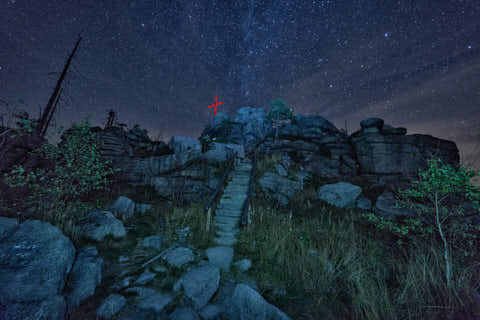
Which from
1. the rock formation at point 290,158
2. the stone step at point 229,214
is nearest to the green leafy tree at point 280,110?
the rock formation at point 290,158

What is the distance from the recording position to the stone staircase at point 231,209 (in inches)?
210

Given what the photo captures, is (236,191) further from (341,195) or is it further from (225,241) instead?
(341,195)

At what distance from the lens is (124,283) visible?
9.80 ft

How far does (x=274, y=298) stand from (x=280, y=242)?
1532 mm

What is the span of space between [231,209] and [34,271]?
17.9 feet

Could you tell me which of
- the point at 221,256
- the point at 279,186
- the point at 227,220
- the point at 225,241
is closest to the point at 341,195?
the point at 279,186

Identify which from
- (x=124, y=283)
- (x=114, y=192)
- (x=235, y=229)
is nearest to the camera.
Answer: (x=124, y=283)

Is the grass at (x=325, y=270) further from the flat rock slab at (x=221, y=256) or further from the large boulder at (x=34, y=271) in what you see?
the large boulder at (x=34, y=271)

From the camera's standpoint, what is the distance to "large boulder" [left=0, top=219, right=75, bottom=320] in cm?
207

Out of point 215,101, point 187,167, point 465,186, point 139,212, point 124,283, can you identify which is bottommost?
point 124,283

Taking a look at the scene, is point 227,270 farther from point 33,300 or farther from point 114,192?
point 114,192

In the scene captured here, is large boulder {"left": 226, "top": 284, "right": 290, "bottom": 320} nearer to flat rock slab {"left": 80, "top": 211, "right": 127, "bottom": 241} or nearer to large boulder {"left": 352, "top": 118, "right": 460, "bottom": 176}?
flat rock slab {"left": 80, "top": 211, "right": 127, "bottom": 241}

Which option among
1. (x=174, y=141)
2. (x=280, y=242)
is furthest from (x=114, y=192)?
(x=280, y=242)

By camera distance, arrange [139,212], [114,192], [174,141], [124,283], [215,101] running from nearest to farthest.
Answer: [124,283] < [139,212] < [114,192] < [174,141] < [215,101]
